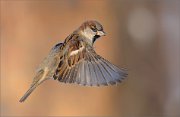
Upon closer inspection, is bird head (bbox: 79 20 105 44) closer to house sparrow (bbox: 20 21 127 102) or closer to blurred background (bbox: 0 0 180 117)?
house sparrow (bbox: 20 21 127 102)

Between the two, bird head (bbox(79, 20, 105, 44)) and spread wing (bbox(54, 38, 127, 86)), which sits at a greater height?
bird head (bbox(79, 20, 105, 44))

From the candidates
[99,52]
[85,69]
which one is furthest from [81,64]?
[99,52]

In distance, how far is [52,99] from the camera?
7672mm

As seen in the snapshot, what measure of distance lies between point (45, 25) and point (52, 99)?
798 millimetres

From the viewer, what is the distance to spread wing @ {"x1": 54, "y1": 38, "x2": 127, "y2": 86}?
3213mm

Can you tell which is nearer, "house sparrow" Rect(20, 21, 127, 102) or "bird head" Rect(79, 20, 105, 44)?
"house sparrow" Rect(20, 21, 127, 102)

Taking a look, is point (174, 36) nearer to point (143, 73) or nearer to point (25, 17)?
point (143, 73)

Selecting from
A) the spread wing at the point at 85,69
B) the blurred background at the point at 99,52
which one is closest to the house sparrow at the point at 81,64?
the spread wing at the point at 85,69

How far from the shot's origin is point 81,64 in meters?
3.38

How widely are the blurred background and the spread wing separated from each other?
3.83 metres

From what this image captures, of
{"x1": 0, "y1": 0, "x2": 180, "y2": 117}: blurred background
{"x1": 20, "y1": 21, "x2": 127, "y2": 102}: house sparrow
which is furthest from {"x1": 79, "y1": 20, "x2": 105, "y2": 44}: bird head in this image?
{"x1": 0, "y1": 0, "x2": 180, "y2": 117}: blurred background

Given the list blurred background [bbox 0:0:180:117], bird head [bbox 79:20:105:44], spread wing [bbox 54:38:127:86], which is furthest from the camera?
blurred background [bbox 0:0:180:117]

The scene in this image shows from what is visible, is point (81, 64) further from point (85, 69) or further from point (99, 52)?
point (99, 52)

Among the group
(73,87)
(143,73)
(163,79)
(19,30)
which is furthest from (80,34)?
(163,79)
